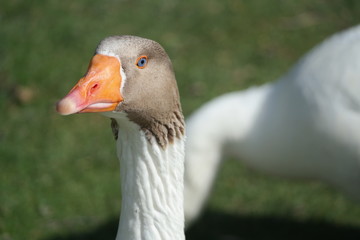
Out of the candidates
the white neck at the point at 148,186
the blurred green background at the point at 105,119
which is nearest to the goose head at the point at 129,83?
the white neck at the point at 148,186

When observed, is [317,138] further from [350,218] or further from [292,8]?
[292,8]

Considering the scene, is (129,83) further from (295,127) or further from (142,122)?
(295,127)

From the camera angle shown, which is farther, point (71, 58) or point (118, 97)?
point (71, 58)

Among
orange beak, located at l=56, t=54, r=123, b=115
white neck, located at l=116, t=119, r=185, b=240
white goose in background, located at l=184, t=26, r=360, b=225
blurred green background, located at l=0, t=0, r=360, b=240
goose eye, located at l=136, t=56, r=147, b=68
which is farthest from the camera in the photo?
blurred green background, located at l=0, t=0, r=360, b=240

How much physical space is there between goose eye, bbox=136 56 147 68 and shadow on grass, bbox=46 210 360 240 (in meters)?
2.83

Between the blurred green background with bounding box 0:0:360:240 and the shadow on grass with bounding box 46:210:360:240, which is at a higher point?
the blurred green background with bounding box 0:0:360:240

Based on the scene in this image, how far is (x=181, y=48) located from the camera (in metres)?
7.19

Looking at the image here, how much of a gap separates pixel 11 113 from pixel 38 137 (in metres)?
0.46

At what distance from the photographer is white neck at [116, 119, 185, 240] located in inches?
98.7

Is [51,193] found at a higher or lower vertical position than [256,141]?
lower

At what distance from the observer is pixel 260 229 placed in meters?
5.09

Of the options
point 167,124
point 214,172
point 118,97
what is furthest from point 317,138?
point 118,97

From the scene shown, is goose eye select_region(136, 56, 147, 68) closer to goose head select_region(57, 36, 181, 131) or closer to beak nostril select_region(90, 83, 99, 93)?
goose head select_region(57, 36, 181, 131)

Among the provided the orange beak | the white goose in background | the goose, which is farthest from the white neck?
the white goose in background
